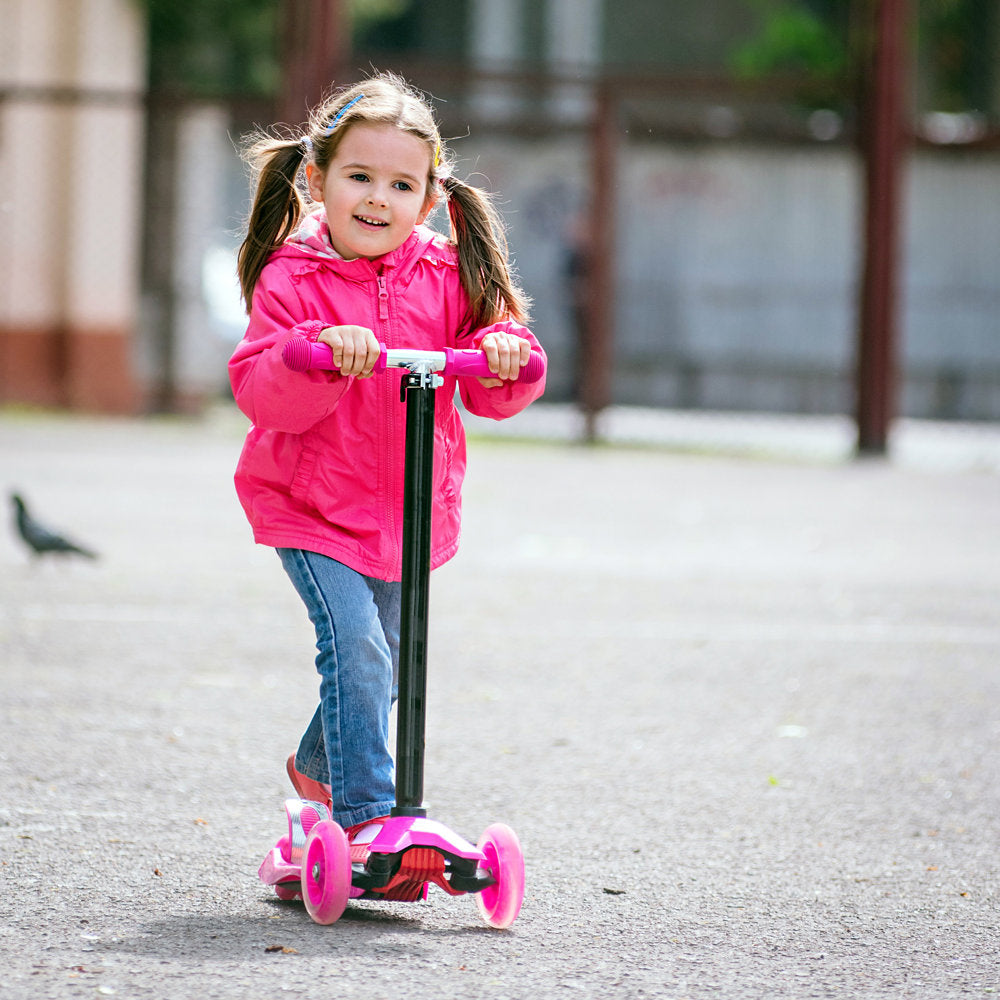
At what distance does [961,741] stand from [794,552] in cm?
393

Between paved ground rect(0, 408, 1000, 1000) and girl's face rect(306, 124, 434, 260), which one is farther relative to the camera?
girl's face rect(306, 124, 434, 260)

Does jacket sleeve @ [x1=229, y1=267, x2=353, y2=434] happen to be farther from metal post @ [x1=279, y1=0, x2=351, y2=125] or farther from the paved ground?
metal post @ [x1=279, y1=0, x2=351, y2=125]

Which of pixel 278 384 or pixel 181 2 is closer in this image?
pixel 278 384

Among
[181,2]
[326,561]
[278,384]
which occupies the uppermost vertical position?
[181,2]

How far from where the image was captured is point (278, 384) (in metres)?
3.16

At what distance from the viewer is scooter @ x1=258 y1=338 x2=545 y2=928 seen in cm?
319

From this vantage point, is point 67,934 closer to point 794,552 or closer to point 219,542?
point 219,542

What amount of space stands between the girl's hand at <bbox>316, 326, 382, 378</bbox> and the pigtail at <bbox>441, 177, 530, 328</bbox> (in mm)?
443

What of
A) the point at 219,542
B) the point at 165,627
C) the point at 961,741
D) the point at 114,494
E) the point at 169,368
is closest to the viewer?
the point at 961,741

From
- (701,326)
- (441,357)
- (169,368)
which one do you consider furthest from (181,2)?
(441,357)

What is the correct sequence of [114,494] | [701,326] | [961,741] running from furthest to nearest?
[701,326] → [114,494] → [961,741]

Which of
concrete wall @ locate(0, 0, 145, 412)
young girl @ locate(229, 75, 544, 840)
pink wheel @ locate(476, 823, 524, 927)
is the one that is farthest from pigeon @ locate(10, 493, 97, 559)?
concrete wall @ locate(0, 0, 145, 412)

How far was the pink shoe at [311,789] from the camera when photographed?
3521 mm

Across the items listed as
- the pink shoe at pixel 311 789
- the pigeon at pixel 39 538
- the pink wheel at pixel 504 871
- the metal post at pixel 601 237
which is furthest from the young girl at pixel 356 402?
the metal post at pixel 601 237
